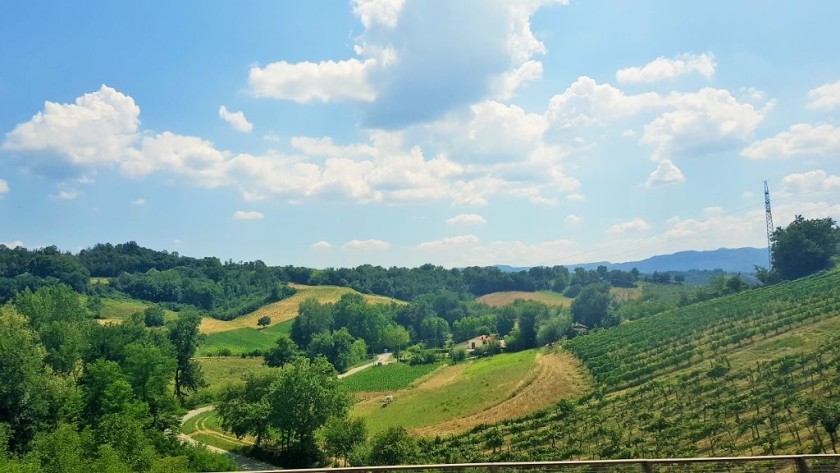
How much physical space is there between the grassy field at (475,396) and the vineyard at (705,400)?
4.17 m

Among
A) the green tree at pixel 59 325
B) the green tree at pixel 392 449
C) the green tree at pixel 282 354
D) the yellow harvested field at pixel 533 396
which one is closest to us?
the green tree at pixel 392 449

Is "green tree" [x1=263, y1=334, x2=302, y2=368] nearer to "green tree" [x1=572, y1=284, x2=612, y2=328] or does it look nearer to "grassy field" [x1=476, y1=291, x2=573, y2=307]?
"green tree" [x1=572, y1=284, x2=612, y2=328]

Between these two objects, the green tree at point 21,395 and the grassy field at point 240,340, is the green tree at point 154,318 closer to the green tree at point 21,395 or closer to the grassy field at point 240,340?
the grassy field at point 240,340

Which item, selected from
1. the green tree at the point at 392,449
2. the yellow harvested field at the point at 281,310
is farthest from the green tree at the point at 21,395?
the yellow harvested field at the point at 281,310

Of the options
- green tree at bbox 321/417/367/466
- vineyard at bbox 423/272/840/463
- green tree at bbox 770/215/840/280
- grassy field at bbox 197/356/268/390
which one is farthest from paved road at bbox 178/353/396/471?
green tree at bbox 770/215/840/280

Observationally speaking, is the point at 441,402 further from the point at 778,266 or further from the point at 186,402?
the point at 778,266

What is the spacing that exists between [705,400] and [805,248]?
264 ft

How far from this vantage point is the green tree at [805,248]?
99.9 metres

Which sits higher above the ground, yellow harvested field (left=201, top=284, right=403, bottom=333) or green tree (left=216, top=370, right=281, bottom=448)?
yellow harvested field (left=201, top=284, right=403, bottom=333)

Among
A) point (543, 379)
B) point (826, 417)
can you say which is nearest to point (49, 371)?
point (543, 379)

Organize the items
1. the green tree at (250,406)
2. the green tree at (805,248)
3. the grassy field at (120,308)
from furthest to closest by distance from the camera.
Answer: the grassy field at (120,308) → the green tree at (805,248) → the green tree at (250,406)

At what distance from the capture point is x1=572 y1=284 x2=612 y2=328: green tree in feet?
365

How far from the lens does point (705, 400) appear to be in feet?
127

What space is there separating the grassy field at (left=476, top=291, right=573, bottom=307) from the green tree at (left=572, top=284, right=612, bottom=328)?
52407mm
